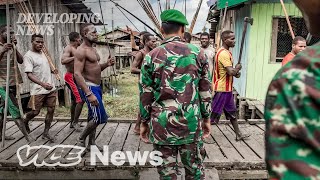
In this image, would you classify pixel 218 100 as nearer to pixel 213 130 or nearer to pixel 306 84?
pixel 213 130

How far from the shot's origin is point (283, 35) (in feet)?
27.8

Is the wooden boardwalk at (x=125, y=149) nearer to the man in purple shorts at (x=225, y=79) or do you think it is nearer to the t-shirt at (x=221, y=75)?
the man in purple shorts at (x=225, y=79)

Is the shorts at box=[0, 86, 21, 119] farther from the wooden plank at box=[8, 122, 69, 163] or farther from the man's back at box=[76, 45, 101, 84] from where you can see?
the man's back at box=[76, 45, 101, 84]

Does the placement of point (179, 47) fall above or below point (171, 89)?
above

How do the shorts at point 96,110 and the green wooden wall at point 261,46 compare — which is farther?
the green wooden wall at point 261,46

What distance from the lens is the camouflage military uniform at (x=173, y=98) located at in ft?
9.37

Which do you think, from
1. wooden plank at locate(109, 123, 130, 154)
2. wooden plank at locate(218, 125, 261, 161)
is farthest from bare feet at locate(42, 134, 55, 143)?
wooden plank at locate(218, 125, 261, 161)

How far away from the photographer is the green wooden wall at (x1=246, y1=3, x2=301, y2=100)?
8289 mm

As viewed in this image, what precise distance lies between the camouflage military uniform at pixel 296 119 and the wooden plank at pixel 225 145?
361 cm

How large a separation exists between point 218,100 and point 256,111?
358cm

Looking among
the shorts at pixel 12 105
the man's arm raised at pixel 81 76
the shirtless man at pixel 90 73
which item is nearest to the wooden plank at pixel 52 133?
the shorts at pixel 12 105

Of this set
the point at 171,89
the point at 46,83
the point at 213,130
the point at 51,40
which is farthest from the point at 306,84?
the point at 51,40

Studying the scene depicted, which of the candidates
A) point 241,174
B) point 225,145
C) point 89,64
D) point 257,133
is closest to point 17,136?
point 89,64

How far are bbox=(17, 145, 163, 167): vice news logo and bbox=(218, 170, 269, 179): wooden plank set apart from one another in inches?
36.2
